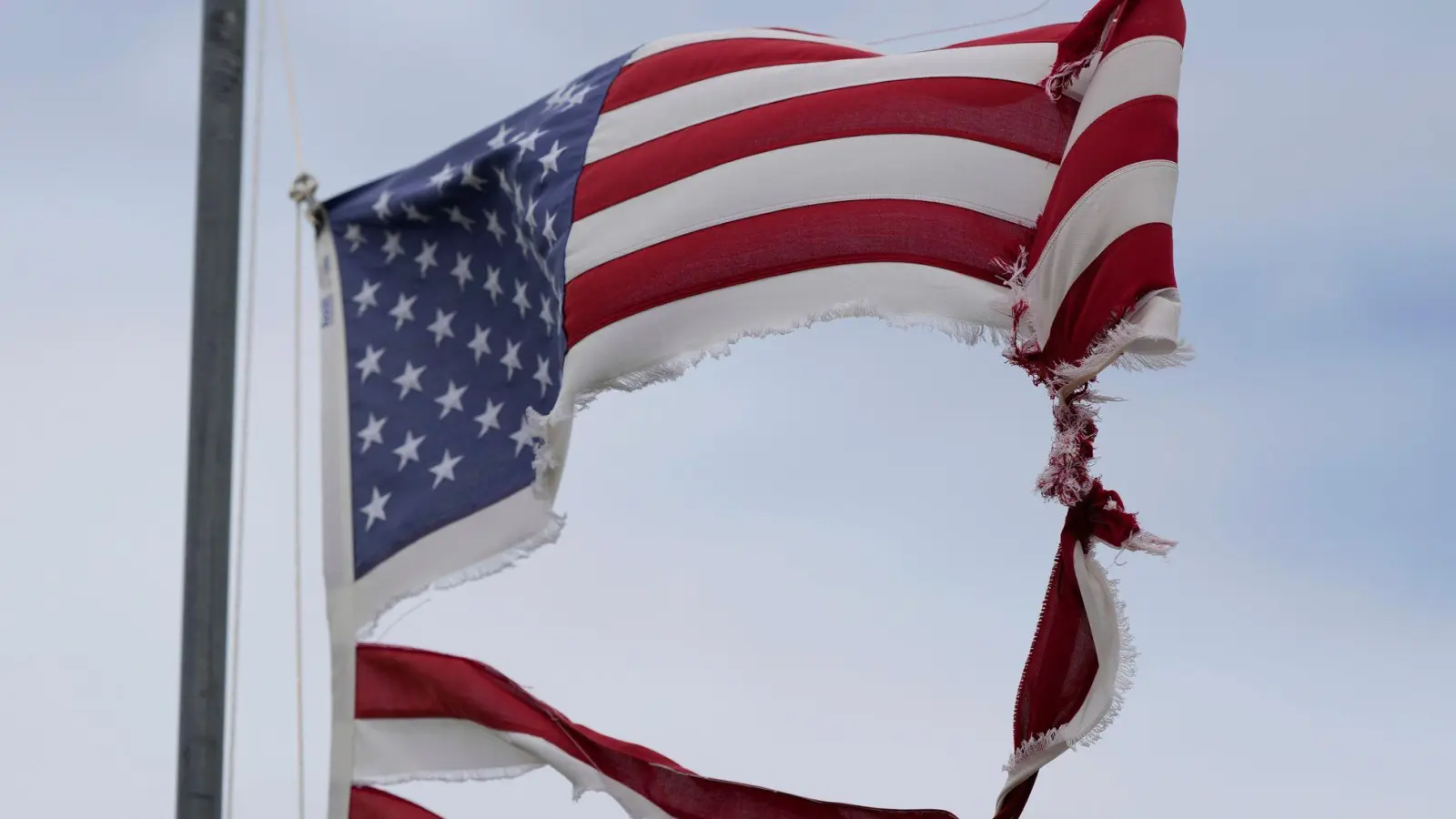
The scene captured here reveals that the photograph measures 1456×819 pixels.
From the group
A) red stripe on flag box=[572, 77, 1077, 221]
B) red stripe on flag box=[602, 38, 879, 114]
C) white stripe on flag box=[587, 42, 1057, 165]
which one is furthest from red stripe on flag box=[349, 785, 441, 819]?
red stripe on flag box=[602, 38, 879, 114]

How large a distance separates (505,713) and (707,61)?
255 cm

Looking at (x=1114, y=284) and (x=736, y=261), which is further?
(x=736, y=261)

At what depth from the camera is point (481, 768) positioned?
642 cm

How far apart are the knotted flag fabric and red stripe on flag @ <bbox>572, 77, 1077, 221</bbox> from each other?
0.01 meters

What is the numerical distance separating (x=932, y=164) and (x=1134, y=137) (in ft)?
2.37

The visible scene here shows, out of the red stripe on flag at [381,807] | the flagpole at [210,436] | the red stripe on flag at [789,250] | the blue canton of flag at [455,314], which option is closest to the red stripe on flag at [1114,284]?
the red stripe on flag at [789,250]

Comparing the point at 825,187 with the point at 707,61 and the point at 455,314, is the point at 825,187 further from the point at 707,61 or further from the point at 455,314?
the point at 455,314

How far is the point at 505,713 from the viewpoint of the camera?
6.39 m

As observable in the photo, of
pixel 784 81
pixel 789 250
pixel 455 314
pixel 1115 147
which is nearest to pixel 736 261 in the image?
pixel 789 250

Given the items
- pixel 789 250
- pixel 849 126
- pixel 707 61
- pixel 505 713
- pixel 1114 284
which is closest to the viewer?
pixel 1114 284

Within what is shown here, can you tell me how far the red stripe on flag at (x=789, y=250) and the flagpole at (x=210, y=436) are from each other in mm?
1640

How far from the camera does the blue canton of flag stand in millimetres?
6641

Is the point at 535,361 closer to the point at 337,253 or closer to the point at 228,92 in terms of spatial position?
the point at 337,253

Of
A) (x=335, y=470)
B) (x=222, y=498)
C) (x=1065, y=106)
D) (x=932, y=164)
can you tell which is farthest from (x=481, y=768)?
(x=1065, y=106)
